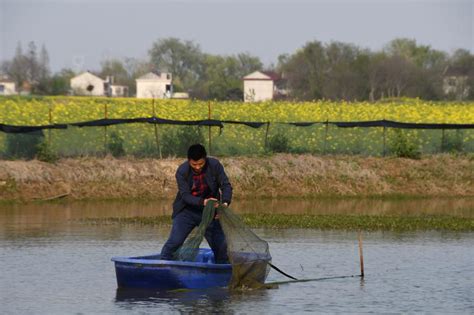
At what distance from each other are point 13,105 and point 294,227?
3777cm

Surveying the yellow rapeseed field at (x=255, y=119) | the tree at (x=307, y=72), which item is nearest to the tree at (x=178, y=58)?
the tree at (x=307, y=72)

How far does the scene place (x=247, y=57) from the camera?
16800cm

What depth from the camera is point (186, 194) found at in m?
16.4

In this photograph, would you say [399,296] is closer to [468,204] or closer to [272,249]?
[272,249]

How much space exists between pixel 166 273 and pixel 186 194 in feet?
3.70

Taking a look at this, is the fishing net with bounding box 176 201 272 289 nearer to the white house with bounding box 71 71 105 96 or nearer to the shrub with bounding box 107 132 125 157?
the shrub with bounding box 107 132 125 157

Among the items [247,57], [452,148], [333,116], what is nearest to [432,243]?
[452,148]

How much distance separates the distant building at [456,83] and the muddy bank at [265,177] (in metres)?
69.6

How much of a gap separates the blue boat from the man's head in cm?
134

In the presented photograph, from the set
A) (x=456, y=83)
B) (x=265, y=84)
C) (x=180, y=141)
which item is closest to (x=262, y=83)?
(x=265, y=84)

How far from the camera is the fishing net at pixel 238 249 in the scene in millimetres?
16562

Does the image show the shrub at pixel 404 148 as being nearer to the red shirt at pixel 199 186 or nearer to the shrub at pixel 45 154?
the shrub at pixel 45 154

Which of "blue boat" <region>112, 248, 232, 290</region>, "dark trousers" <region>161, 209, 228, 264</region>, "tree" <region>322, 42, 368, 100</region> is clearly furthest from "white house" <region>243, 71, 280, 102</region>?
"blue boat" <region>112, 248, 232, 290</region>

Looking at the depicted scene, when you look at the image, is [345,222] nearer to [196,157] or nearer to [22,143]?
[196,157]
